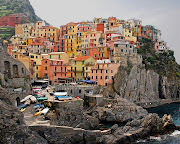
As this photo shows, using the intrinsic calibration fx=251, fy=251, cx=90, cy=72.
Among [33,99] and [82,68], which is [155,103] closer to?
[82,68]

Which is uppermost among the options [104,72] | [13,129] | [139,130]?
[104,72]

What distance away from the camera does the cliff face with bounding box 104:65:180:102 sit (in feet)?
209

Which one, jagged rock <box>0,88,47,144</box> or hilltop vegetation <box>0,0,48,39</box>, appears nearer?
jagged rock <box>0,88,47,144</box>

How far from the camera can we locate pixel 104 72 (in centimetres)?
6200

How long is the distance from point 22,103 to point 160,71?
4911 centimetres

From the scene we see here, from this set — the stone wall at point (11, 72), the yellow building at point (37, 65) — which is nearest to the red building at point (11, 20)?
the yellow building at point (37, 65)

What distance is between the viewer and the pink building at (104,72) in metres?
62.0

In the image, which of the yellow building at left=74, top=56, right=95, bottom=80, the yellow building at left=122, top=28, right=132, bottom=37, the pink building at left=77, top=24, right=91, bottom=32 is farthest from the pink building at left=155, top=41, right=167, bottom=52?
the yellow building at left=74, top=56, right=95, bottom=80

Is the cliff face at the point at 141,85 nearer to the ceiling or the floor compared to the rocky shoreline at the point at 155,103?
nearer to the ceiling

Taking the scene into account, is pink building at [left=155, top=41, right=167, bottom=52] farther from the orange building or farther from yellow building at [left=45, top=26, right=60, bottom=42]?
the orange building

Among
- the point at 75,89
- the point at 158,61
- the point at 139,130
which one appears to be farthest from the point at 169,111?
the point at 75,89

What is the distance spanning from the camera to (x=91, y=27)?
8275 centimetres

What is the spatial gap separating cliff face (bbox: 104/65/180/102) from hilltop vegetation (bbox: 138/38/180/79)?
2326 millimetres

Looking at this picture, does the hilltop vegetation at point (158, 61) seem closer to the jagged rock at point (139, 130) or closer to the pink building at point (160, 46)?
the pink building at point (160, 46)
